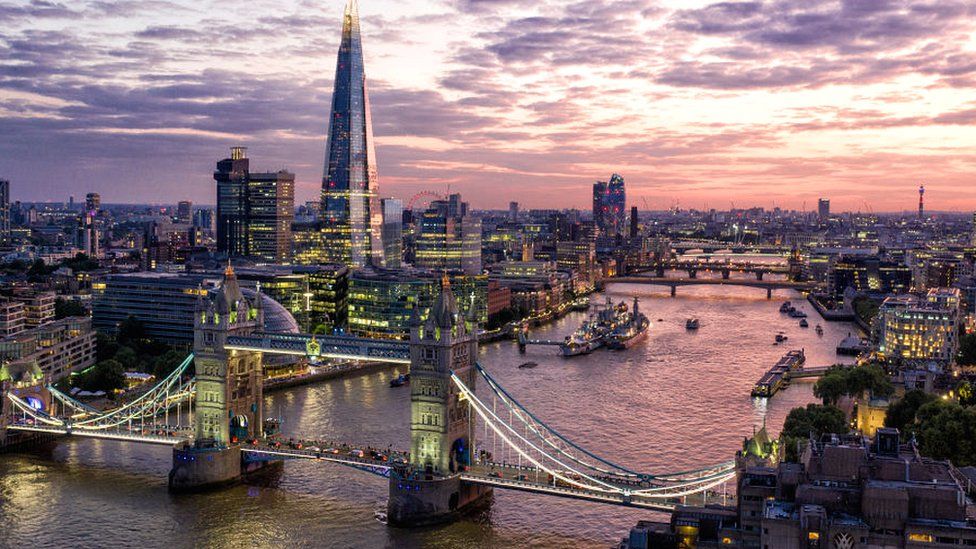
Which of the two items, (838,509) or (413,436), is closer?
(838,509)

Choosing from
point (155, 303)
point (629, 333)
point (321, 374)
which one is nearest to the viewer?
point (321, 374)

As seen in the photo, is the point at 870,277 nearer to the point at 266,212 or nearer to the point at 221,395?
the point at 266,212

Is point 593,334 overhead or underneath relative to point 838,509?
underneath

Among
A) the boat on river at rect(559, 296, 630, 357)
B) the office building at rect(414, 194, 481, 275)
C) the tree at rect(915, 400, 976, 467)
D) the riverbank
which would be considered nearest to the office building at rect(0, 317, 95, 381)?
the riverbank

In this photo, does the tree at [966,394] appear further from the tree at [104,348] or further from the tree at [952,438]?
the tree at [104,348]

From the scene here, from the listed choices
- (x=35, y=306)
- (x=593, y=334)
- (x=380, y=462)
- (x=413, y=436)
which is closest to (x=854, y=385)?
(x=413, y=436)

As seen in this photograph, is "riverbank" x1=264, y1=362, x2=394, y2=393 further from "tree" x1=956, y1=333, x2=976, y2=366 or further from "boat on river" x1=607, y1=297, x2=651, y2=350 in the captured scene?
"tree" x1=956, y1=333, x2=976, y2=366

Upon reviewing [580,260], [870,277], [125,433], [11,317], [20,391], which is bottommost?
[125,433]
